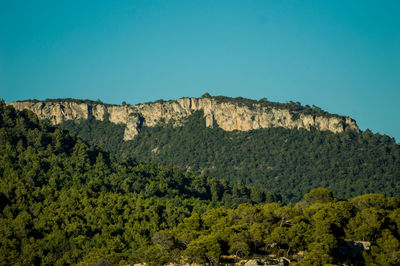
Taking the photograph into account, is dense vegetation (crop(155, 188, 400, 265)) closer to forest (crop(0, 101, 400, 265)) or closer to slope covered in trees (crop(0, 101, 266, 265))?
forest (crop(0, 101, 400, 265))

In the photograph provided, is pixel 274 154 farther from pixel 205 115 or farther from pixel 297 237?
pixel 297 237

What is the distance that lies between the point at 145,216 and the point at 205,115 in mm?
109938

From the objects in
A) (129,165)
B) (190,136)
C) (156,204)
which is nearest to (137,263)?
(156,204)

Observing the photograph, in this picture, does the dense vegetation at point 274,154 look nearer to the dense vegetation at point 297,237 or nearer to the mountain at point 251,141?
the mountain at point 251,141

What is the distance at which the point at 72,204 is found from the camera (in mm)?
80688

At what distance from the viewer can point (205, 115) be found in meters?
188

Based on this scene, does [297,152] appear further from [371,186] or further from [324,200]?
[324,200]

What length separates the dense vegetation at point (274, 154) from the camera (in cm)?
14350

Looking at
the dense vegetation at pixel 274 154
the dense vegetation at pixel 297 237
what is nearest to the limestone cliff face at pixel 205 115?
the dense vegetation at pixel 274 154

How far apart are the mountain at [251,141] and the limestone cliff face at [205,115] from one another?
0.31 meters

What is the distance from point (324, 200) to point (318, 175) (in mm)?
85825

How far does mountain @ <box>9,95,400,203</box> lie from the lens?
147750 mm

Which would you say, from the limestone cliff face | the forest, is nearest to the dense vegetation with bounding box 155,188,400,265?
the forest

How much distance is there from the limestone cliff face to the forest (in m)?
59.6
